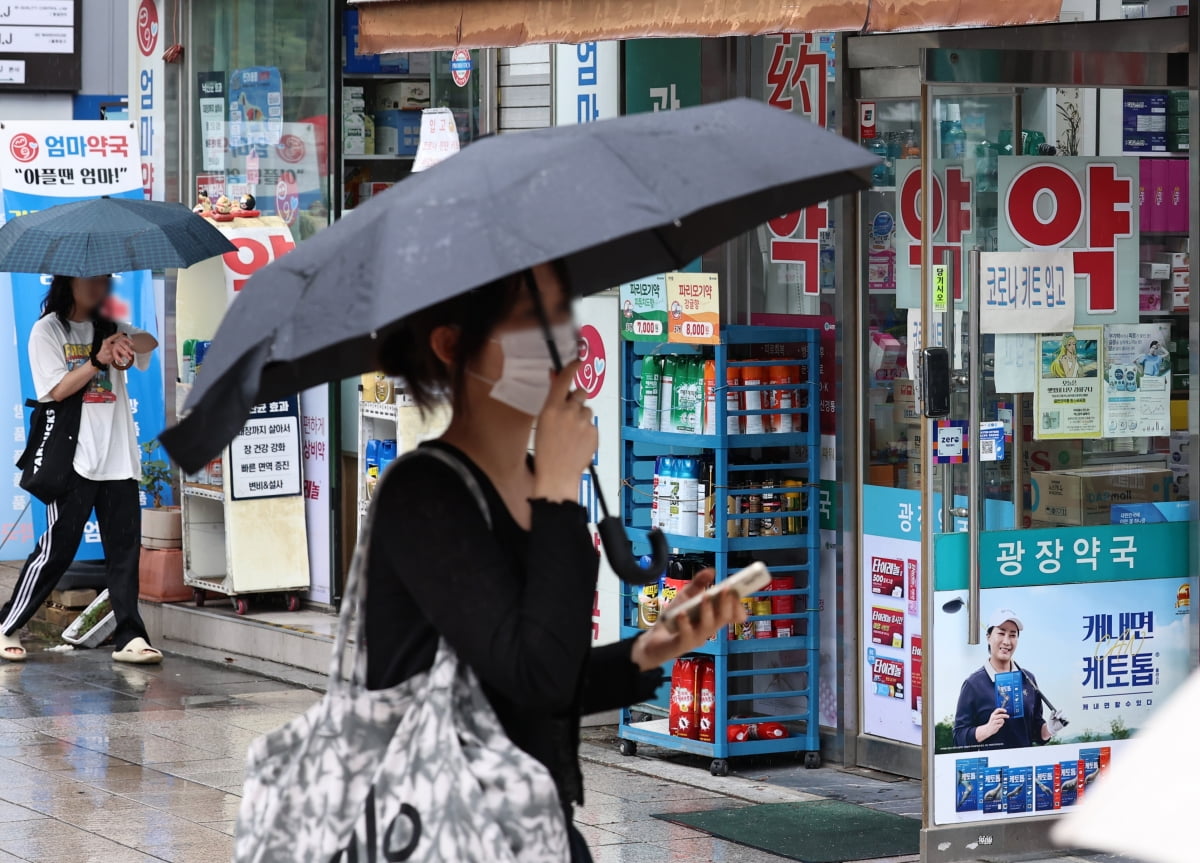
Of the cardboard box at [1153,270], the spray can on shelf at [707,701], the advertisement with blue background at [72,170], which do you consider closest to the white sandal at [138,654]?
the advertisement with blue background at [72,170]

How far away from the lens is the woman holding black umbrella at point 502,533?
96.7 inches

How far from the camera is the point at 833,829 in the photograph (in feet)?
20.7

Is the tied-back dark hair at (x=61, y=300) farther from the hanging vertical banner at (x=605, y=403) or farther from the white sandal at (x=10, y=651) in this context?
the hanging vertical banner at (x=605, y=403)

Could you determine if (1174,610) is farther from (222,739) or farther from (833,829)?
(222,739)

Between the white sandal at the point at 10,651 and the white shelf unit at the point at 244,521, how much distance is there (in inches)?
38.9

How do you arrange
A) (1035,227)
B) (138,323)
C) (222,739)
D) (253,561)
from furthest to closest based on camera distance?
(138,323)
(253,561)
(222,739)
(1035,227)

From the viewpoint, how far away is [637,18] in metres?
6.05

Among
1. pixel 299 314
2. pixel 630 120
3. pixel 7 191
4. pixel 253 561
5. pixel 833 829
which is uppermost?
pixel 7 191

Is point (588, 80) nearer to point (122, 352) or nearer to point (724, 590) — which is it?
point (122, 352)

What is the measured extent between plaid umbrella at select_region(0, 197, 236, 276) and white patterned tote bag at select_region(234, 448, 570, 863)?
246 inches

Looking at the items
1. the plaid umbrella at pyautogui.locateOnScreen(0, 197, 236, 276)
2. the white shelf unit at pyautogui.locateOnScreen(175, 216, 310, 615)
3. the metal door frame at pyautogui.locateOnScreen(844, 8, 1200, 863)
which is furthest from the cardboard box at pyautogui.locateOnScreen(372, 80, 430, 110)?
the metal door frame at pyautogui.locateOnScreen(844, 8, 1200, 863)

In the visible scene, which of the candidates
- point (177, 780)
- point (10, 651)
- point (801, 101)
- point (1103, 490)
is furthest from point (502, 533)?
point (10, 651)

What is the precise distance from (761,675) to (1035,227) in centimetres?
232

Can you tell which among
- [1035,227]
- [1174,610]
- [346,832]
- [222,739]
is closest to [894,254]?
[1035,227]
